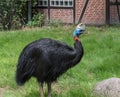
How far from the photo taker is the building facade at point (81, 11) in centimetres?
1656

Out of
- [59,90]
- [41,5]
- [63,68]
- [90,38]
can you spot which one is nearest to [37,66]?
[63,68]

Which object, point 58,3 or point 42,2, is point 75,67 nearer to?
point 58,3

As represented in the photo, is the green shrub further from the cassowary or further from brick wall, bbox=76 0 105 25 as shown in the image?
the cassowary

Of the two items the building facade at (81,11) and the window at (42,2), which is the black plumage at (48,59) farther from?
the window at (42,2)

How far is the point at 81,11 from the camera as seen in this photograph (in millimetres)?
16969

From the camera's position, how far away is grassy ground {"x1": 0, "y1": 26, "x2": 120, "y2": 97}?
795 cm

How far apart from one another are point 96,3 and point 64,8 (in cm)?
134

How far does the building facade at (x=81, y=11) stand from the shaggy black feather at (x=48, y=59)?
9.46m

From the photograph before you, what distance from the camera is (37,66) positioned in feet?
23.1

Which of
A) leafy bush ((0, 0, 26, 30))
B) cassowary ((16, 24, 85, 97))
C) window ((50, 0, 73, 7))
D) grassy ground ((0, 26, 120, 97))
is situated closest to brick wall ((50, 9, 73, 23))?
window ((50, 0, 73, 7))

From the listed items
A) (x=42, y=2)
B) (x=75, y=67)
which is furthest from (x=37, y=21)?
(x=75, y=67)

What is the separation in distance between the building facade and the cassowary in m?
9.44

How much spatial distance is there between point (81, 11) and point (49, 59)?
401 inches

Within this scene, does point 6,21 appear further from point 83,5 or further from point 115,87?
point 115,87
